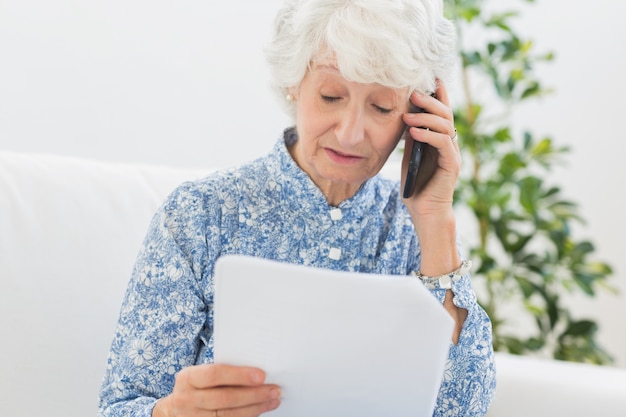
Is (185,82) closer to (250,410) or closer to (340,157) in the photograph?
(340,157)

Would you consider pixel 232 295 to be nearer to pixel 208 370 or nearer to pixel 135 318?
pixel 208 370

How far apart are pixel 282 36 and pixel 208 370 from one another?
54 centimetres

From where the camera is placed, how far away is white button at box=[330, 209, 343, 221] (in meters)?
1.25

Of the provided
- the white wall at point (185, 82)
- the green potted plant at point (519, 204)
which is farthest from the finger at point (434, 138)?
the green potted plant at point (519, 204)

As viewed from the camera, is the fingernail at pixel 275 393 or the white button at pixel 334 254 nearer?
the fingernail at pixel 275 393

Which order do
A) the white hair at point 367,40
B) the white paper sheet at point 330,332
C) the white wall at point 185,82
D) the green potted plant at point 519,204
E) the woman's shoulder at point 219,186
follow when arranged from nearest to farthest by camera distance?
1. the white paper sheet at point 330,332
2. the white hair at point 367,40
3. the woman's shoulder at point 219,186
4. the white wall at point 185,82
5. the green potted plant at point 519,204

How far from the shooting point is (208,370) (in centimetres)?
85

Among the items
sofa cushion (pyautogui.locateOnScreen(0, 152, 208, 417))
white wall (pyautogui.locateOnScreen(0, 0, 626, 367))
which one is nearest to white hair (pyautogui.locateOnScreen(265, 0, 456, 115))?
sofa cushion (pyautogui.locateOnScreen(0, 152, 208, 417))

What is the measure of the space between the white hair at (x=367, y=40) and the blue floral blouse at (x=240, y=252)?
7.0 inches

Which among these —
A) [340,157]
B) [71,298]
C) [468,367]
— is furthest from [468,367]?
[71,298]

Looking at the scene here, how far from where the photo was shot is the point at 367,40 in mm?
1079

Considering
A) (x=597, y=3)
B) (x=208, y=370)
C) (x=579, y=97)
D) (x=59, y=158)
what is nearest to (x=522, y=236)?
(x=579, y=97)

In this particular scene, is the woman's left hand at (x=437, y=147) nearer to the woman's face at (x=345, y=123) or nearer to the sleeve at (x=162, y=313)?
the woman's face at (x=345, y=123)

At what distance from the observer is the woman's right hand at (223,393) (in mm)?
835
